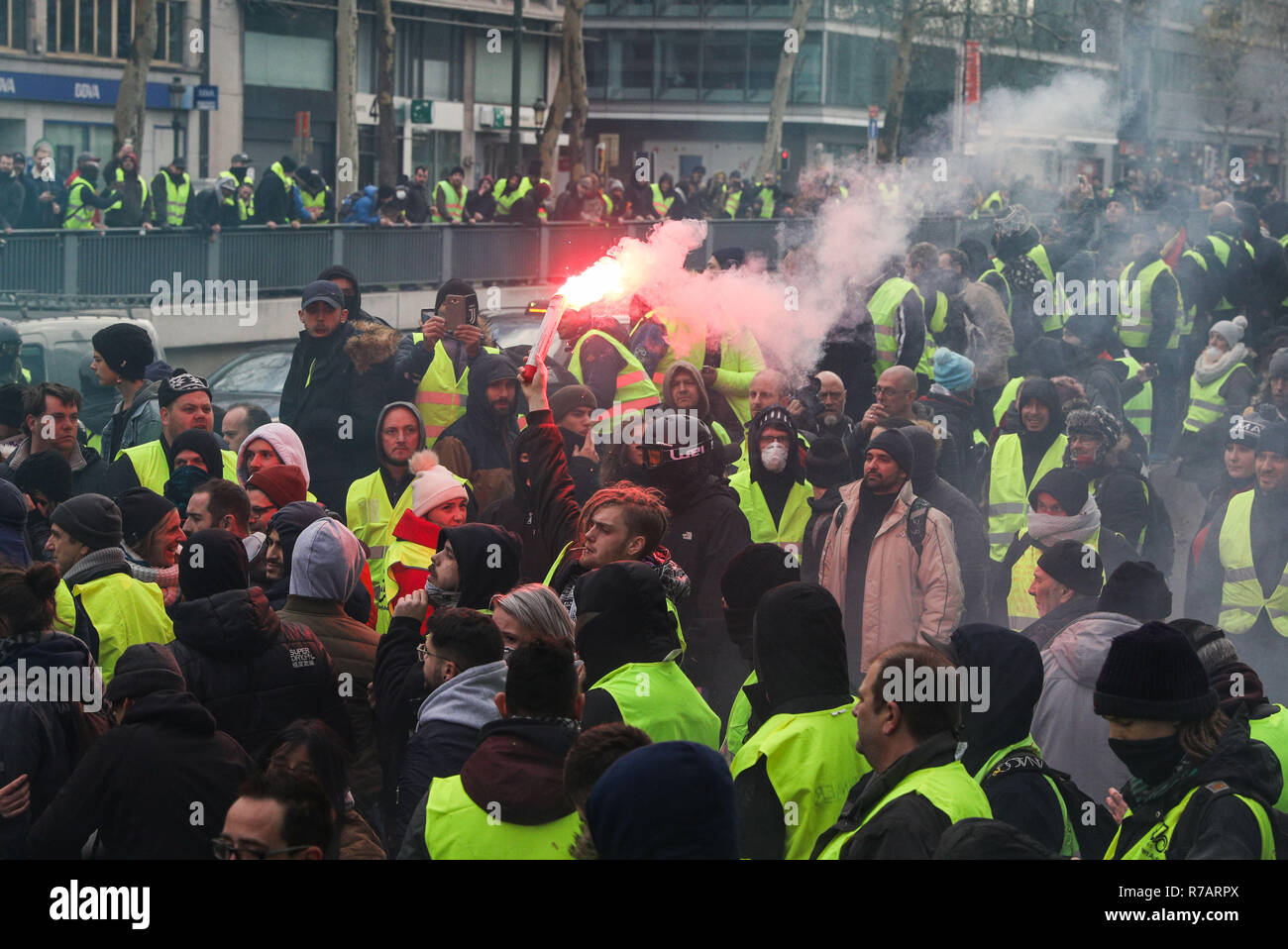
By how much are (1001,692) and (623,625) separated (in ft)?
3.84

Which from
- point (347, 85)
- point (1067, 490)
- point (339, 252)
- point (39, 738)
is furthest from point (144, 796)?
point (347, 85)

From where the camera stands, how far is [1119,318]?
46.8ft

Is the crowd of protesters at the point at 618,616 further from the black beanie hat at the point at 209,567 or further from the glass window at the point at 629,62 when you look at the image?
the glass window at the point at 629,62

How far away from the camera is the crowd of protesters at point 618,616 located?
3.90 meters

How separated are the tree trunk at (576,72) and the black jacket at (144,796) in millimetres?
26571

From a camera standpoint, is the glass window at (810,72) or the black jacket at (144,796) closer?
the black jacket at (144,796)

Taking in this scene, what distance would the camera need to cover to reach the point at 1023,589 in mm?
7449

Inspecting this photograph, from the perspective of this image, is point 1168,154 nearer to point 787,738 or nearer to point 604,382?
point 604,382

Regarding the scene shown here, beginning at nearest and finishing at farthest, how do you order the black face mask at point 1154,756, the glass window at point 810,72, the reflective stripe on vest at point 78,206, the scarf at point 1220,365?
the black face mask at point 1154,756 → the scarf at point 1220,365 → the reflective stripe on vest at point 78,206 → the glass window at point 810,72

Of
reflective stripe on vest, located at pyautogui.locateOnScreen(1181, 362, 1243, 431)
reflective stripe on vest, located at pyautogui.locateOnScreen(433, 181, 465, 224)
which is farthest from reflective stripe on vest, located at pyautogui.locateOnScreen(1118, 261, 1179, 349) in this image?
reflective stripe on vest, located at pyautogui.locateOnScreen(433, 181, 465, 224)

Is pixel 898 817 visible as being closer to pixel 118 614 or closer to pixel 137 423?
pixel 118 614

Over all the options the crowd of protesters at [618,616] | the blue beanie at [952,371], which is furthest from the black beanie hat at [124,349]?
the blue beanie at [952,371]

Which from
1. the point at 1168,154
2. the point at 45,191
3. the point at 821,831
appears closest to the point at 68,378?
the point at 821,831
